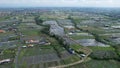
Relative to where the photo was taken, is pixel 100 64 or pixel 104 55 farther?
pixel 104 55

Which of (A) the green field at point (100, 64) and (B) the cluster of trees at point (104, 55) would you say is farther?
(B) the cluster of trees at point (104, 55)

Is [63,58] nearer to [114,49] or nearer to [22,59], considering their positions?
[22,59]

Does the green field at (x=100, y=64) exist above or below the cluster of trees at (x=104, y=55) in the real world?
below

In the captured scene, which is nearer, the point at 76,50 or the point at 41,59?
the point at 41,59

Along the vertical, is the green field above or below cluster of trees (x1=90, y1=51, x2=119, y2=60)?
below

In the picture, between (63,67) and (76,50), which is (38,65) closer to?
(63,67)

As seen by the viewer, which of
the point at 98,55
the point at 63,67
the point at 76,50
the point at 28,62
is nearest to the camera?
the point at 63,67

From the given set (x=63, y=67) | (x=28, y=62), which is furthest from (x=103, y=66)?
(x=28, y=62)

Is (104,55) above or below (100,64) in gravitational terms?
above

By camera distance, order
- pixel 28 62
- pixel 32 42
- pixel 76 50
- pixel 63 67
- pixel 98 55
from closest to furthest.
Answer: pixel 63 67, pixel 28 62, pixel 98 55, pixel 76 50, pixel 32 42

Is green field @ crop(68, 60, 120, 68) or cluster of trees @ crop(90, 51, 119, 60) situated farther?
cluster of trees @ crop(90, 51, 119, 60)
